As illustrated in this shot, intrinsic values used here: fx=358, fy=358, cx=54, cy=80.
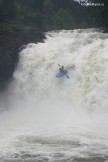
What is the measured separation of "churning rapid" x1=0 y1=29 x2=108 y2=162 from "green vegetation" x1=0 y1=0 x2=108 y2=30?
12332 millimetres

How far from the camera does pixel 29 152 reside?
12289mm

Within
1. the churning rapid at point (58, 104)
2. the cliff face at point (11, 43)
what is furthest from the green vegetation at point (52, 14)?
the churning rapid at point (58, 104)

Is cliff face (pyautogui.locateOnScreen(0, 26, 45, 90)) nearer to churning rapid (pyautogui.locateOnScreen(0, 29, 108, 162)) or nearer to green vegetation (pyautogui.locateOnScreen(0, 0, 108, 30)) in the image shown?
churning rapid (pyautogui.locateOnScreen(0, 29, 108, 162))

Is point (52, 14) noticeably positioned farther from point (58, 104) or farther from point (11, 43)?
point (58, 104)

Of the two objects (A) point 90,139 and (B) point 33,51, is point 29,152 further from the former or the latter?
(B) point 33,51

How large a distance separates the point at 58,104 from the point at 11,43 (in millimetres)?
7016

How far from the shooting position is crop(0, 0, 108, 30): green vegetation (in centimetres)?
3694

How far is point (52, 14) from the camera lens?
53188mm

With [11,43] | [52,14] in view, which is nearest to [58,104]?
[11,43]

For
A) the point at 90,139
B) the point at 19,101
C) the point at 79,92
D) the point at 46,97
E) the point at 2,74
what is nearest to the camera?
the point at 90,139

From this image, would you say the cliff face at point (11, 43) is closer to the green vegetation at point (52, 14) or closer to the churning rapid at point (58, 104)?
the churning rapid at point (58, 104)

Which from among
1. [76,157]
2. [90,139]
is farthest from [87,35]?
[76,157]

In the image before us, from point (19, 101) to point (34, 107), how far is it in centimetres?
158

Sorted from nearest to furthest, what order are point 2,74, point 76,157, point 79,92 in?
point 76,157, point 79,92, point 2,74
